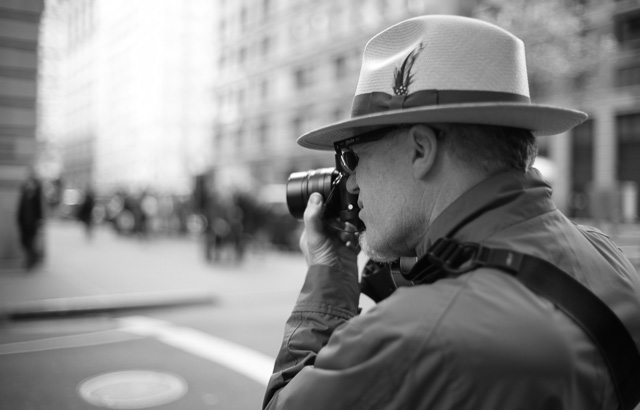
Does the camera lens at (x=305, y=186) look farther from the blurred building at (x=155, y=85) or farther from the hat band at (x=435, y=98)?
the blurred building at (x=155, y=85)

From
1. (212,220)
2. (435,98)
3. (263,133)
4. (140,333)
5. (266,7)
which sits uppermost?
(266,7)

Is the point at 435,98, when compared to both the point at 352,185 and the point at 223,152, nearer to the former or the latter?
the point at 352,185

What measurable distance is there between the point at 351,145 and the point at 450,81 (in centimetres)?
33

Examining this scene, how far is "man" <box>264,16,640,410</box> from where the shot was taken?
38.8 inches

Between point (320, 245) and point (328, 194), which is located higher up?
point (328, 194)

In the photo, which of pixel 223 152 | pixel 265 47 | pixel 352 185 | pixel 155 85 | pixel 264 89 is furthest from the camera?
pixel 155 85

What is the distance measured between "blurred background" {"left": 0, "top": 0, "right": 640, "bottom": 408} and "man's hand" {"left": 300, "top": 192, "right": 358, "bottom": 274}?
1677mm

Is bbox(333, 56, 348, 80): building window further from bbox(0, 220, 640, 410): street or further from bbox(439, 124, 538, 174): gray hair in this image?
bbox(439, 124, 538, 174): gray hair

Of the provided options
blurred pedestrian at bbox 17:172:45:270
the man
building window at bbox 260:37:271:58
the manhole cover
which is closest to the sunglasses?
the man

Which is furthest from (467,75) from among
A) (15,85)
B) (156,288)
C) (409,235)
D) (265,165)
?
(265,165)

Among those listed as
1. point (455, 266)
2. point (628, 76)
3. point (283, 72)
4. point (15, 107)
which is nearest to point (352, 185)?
point (455, 266)

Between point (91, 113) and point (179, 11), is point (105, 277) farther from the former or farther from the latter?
point (91, 113)

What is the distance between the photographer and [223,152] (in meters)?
51.7

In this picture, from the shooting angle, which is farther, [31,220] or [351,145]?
[31,220]
